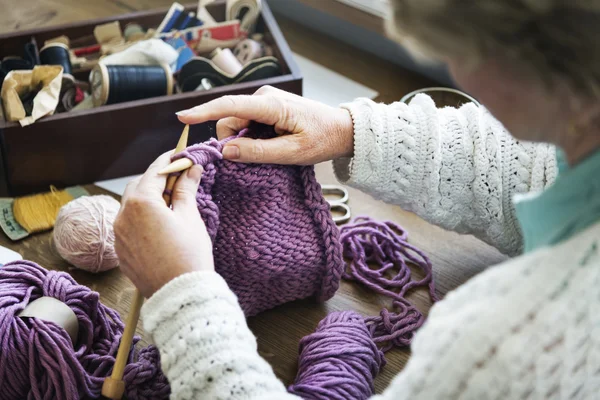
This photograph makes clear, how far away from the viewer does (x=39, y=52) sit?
4.76ft

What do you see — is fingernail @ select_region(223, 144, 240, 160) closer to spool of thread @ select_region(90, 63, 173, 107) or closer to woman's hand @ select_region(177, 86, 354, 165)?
woman's hand @ select_region(177, 86, 354, 165)

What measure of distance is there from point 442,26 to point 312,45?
1183mm

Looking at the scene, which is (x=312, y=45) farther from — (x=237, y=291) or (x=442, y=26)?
(x=442, y=26)

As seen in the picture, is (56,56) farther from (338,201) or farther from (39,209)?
(338,201)

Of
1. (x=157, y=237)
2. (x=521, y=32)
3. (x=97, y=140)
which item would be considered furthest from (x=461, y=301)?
(x=97, y=140)

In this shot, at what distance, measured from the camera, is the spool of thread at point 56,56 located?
141 cm

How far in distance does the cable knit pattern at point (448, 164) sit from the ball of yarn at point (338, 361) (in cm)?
20

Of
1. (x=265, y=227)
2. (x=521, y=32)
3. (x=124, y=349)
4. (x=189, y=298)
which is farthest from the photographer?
(x=265, y=227)

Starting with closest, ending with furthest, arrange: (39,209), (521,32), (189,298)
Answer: (521,32), (189,298), (39,209)

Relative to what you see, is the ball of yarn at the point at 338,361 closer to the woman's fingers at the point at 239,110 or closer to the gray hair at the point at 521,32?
the woman's fingers at the point at 239,110

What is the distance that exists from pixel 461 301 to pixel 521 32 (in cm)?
23

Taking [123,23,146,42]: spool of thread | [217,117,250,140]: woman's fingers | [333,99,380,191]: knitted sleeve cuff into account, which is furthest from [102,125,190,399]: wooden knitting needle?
Answer: [123,23,146,42]: spool of thread

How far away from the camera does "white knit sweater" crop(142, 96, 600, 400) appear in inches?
23.7

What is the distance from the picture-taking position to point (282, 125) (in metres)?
1.01
